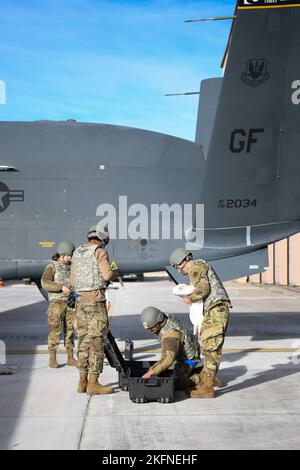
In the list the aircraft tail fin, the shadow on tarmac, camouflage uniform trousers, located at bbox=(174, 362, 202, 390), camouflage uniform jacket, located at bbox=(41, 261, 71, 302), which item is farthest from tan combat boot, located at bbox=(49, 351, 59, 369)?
the aircraft tail fin

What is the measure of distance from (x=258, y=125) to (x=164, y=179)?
1913mm

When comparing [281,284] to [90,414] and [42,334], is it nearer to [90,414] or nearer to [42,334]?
[42,334]

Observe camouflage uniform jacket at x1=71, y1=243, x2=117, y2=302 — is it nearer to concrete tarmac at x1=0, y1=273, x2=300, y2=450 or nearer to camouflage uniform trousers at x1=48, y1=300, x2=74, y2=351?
concrete tarmac at x1=0, y1=273, x2=300, y2=450

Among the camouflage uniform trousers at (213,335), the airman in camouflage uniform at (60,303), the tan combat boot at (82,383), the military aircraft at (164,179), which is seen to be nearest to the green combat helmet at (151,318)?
the camouflage uniform trousers at (213,335)

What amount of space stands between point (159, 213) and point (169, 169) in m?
0.82

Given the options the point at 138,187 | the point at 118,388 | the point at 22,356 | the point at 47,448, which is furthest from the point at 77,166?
the point at 47,448

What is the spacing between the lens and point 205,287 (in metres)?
6.50

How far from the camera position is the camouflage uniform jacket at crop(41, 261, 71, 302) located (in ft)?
27.8

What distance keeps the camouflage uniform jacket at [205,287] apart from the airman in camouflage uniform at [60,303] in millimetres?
2515

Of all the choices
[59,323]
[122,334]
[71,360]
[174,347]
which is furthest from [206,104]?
[174,347]

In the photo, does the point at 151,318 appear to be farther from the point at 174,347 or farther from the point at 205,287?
the point at 205,287

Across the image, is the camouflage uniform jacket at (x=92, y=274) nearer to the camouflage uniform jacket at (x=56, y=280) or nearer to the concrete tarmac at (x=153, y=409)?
the concrete tarmac at (x=153, y=409)

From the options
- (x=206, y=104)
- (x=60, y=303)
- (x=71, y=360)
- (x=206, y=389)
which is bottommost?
(x=71, y=360)
